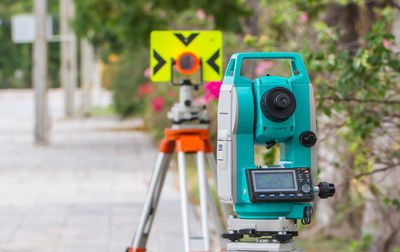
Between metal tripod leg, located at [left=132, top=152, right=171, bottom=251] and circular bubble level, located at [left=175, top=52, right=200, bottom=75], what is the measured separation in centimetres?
53

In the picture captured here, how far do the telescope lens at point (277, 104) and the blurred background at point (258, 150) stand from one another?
47.5 inches

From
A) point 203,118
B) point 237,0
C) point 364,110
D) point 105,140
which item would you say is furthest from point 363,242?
point 105,140

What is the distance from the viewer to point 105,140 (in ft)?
65.7

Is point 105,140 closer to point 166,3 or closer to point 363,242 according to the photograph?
point 166,3

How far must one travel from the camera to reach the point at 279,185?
317cm

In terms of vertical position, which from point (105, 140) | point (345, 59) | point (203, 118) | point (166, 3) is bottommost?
point (105, 140)

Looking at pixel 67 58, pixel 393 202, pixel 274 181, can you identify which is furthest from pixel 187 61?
pixel 67 58

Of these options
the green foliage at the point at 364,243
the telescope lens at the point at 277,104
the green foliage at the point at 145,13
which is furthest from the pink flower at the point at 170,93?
the telescope lens at the point at 277,104

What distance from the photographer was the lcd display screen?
317cm

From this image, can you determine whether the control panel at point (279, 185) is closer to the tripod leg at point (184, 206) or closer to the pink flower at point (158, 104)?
the tripod leg at point (184, 206)

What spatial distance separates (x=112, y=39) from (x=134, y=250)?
16.4m

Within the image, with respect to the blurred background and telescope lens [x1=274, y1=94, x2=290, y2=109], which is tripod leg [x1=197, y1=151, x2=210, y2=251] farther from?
telescope lens [x1=274, y1=94, x2=290, y2=109]

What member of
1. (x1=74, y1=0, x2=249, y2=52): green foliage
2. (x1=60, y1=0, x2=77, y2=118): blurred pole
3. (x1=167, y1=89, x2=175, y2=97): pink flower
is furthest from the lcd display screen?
(x1=60, y1=0, x2=77, y2=118): blurred pole

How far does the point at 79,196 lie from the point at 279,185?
306 inches
